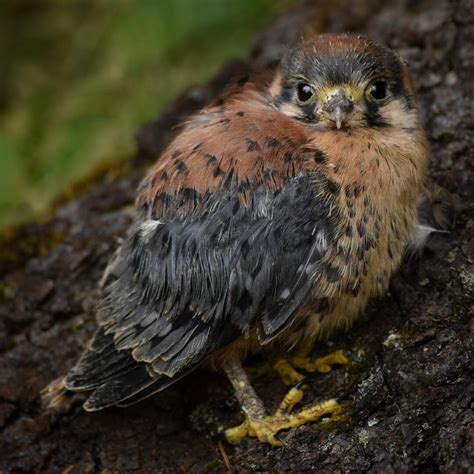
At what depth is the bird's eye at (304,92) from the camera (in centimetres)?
355

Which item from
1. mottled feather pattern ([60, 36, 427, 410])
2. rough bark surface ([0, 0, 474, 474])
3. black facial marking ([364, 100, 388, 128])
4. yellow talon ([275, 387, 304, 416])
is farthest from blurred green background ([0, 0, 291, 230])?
yellow talon ([275, 387, 304, 416])

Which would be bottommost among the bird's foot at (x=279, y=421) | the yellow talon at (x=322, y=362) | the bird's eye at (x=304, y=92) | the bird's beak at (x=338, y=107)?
the bird's foot at (x=279, y=421)

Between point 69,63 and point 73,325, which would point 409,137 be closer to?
point 73,325

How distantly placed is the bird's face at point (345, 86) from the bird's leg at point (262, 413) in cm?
117

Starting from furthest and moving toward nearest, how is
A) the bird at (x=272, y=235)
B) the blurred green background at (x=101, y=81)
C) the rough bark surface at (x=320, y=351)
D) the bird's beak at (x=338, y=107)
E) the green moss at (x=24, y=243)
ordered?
the blurred green background at (x=101, y=81) → the green moss at (x=24, y=243) → the bird's beak at (x=338, y=107) → the bird at (x=272, y=235) → the rough bark surface at (x=320, y=351)

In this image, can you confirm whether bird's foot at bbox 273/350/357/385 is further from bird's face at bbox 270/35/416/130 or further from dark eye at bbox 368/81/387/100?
dark eye at bbox 368/81/387/100

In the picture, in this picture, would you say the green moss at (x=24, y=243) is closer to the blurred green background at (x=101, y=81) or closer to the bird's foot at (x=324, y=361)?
the blurred green background at (x=101, y=81)

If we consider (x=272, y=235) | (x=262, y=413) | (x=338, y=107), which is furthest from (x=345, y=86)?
(x=262, y=413)

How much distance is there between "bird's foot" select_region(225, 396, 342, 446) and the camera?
3347mm

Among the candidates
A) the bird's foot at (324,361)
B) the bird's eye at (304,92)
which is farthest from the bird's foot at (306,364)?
the bird's eye at (304,92)

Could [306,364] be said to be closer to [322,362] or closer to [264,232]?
[322,362]

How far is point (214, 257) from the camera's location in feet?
10.8

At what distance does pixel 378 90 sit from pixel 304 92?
1.09 feet

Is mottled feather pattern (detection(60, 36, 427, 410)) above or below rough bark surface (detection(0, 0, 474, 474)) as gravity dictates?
above
